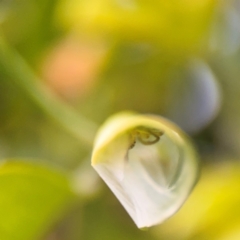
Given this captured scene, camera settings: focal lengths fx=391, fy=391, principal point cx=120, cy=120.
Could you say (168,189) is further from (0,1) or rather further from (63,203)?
(0,1)

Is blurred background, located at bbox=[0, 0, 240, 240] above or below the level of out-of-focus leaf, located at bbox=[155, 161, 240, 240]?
above

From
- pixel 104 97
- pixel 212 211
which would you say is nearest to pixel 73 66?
pixel 104 97

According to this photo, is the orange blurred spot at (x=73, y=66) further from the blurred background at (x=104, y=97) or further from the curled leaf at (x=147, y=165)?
the curled leaf at (x=147, y=165)

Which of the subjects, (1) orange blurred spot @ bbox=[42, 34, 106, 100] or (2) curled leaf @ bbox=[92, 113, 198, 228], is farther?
(1) orange blurred spot @ bbox=[42, 34, 106, 100]

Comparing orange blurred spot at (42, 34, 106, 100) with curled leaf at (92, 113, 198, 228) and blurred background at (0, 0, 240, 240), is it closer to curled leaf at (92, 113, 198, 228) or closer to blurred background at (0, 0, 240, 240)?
blurred background at (0, 0, 240, 240)

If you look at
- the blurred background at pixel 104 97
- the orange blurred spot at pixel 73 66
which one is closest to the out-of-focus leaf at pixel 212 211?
the blurred background at pixel 104 97

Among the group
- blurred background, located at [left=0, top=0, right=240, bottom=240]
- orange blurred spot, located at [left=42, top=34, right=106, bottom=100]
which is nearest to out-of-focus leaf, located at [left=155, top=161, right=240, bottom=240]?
blurred background, located at [left=0, top=0, right=240, bottom=240]
